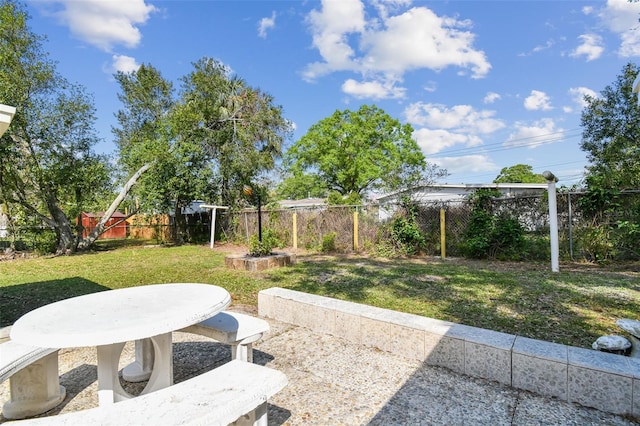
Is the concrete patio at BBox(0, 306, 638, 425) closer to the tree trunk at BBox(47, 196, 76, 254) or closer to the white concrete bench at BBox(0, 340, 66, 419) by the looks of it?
the white concrete bench at BBox(0, 340, 66, 419)

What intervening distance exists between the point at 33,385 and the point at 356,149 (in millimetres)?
24868

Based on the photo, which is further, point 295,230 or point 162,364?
point 295,230

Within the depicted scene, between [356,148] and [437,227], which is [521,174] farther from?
[437,227]

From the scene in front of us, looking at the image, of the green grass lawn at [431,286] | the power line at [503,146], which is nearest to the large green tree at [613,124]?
the green grass lawn at [431,286]

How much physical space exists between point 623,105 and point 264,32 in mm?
15837

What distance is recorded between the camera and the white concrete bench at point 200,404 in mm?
1209

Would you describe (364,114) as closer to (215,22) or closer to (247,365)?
(215,22)

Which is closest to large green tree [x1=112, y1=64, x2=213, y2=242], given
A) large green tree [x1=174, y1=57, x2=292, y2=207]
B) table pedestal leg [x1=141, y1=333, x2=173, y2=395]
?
large green tree [x1=174, y1=57, x2=292, y2=207]

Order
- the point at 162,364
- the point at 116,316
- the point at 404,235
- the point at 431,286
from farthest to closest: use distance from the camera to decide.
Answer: the point at 404,235 → the point at 431,286 → the point at 162,364 → the point at 116,316

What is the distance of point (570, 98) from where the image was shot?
1533 cm

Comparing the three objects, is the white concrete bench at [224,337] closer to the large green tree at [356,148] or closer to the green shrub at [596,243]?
the green shrub at [596,243]

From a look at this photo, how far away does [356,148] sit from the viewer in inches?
1009

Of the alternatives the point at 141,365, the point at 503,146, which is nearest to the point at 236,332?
the point at 141,365

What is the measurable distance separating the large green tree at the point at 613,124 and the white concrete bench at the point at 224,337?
51.2 ft
